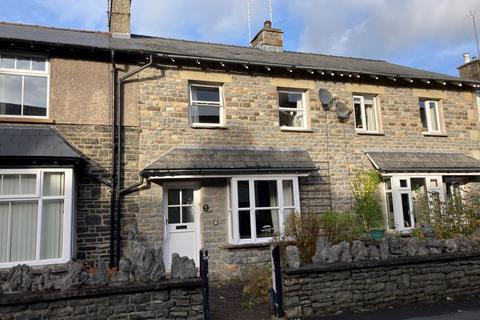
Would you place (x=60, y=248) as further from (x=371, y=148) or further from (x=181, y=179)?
(x=371, y=148)

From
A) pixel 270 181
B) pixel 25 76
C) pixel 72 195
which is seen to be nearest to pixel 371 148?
pixel 270 181

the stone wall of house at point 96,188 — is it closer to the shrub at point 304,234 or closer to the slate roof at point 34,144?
the slate roof at point 34,144

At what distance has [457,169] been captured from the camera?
12.1 meters

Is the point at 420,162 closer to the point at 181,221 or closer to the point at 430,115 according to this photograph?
the point at 430,115

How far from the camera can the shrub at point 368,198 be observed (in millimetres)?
11352

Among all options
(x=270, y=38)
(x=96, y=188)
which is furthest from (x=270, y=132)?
(x=270, y=38)

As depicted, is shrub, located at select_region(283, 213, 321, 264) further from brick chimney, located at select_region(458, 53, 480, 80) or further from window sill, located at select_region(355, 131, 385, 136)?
brick chimney, located at select_region(458, 53, 480, 80)

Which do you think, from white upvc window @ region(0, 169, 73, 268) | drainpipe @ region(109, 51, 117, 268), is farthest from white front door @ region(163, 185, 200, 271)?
white upvc window @ region(0, 169, 73, 268)

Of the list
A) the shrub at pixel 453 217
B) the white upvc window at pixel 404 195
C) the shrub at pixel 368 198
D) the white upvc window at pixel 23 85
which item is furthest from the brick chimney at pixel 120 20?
the shrub at pixel 453 217

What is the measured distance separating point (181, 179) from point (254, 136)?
2470mm

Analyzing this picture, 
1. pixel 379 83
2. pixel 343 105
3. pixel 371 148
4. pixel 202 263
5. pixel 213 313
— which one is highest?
pixel 379 83

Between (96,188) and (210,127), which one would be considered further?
(210,127)

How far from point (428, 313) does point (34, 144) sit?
27.9 feet

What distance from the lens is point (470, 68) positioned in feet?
52.0
